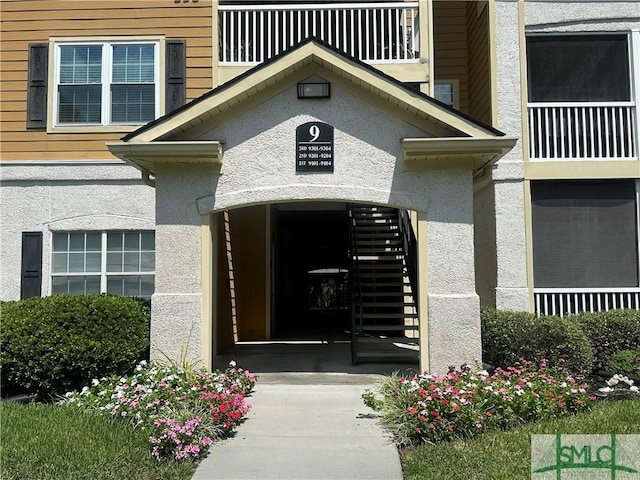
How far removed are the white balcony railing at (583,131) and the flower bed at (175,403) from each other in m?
7.47

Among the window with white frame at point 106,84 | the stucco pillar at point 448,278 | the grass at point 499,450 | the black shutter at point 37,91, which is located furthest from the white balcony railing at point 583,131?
Answer: the black shutter at point 37,91

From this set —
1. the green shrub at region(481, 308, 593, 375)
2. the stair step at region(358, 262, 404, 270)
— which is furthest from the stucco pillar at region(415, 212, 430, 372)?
the stair step at region(358, 262, 404, 270)

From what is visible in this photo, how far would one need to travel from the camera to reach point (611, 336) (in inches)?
353

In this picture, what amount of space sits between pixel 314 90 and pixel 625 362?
6.24m

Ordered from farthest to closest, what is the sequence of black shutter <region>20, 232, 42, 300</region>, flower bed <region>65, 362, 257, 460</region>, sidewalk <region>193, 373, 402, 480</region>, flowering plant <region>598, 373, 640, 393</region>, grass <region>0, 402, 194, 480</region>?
black shutter <region>20, 232, 42, 300</region> < flowering plant <region>598, 373, 640, 393</region> < flower bed <region>65, 362, 257, 460</region> < sidewalk <region>193, 373, 402, 480</region> < grass <region>0, 402, 194, 480</region>

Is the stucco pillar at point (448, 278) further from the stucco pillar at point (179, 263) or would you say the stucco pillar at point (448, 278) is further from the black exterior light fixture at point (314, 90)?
the stucco pillar at point (179, 263)

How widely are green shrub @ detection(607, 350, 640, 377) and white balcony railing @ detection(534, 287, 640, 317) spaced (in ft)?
6.68

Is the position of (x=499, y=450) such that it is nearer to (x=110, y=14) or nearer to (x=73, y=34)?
(x=110, y=14)

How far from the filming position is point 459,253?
8.00m

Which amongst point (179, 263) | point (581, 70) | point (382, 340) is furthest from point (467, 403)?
point (581, 70)

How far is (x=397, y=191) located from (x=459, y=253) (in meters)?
1.26

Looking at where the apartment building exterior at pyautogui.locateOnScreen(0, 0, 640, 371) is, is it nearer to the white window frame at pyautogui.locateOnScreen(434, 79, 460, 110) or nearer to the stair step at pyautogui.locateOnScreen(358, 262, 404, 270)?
the stair step at pyautogui.locateOnScreen(358, 262, 404, 270)

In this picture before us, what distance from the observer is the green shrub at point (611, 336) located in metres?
8.93

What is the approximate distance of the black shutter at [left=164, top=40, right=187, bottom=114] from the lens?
1148 centimetres
